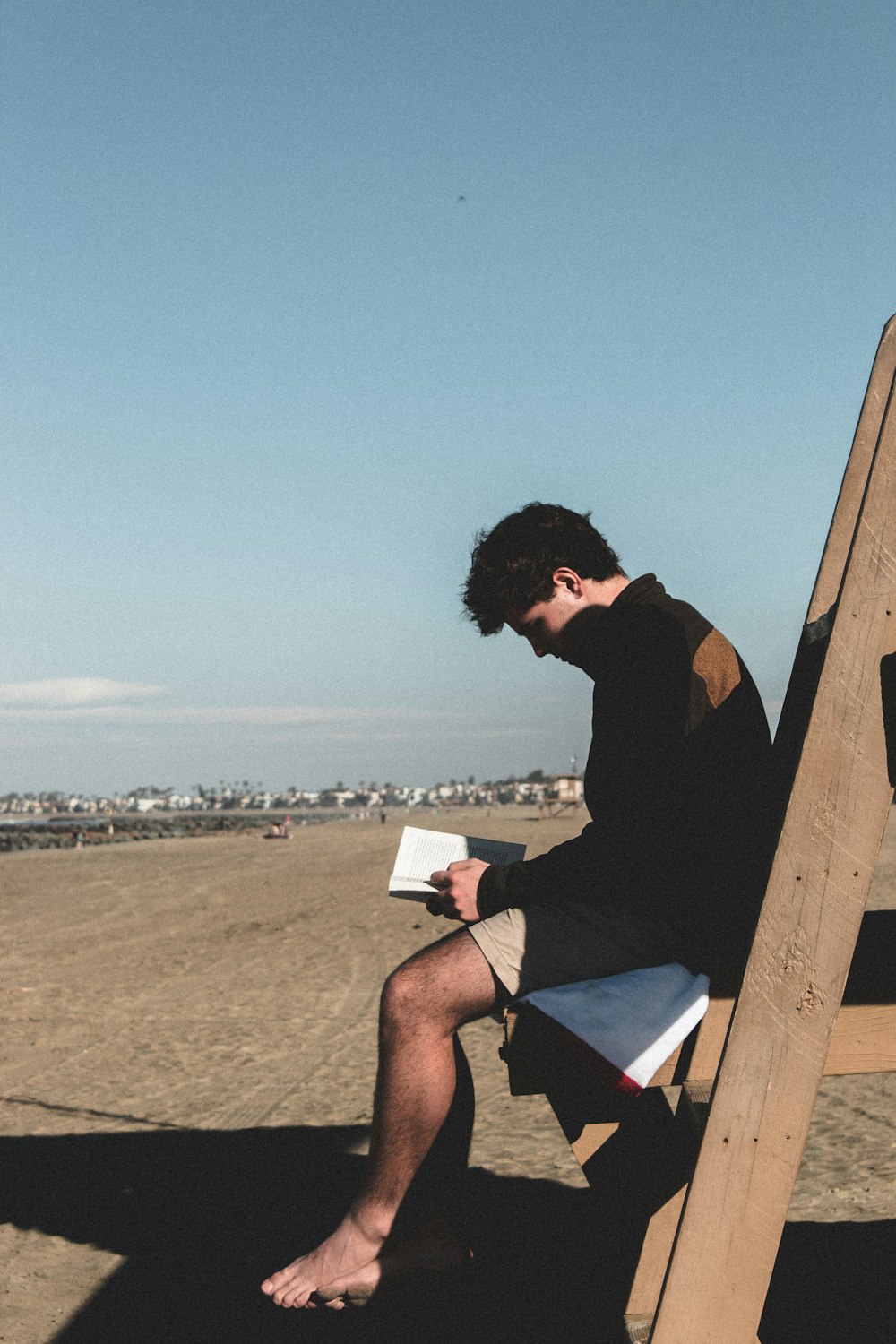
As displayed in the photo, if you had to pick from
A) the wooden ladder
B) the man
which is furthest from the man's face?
the wooden ladder

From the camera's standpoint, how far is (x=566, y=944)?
7.07 feet

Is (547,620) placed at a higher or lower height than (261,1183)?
higher

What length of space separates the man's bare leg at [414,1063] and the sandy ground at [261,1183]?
29 centimetres

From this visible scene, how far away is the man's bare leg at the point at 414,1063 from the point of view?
2.12 m

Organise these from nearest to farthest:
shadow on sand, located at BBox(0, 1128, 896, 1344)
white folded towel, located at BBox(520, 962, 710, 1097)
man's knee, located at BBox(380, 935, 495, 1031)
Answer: white folded towel, located at BBox(520, 962, 710, 1097) < man's knee, located at BBox(380, 935, 495, 1031) < shadow on sand, located at BBox(0, 1128, 896, 1344)

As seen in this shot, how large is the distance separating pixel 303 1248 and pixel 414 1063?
154 cm

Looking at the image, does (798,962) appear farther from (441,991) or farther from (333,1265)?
(333,1265)

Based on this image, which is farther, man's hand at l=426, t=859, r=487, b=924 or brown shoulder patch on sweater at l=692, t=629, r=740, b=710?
man's hand at l=426, t=859, r=487, b=924

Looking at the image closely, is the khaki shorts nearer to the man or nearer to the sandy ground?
the man

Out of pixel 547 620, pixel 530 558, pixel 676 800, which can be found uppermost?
pixel 530 558

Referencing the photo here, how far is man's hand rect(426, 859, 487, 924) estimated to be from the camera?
7.84ft

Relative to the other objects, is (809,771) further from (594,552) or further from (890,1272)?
(890,1272)

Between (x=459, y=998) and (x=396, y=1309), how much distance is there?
0.83m

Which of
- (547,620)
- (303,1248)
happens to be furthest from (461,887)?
(303,1248)
